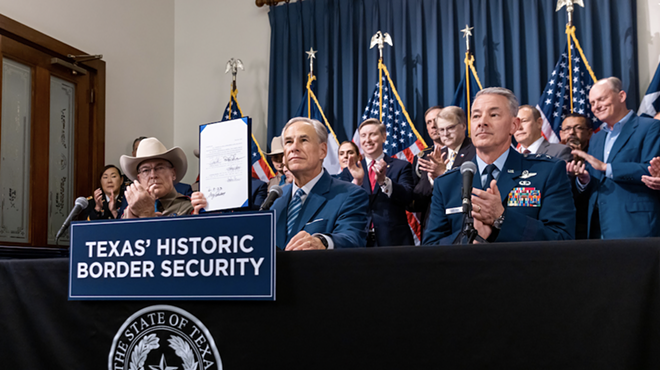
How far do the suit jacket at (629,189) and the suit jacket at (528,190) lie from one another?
5.15 ft

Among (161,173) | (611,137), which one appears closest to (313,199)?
(161,173)

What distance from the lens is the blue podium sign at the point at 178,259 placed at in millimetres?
1328

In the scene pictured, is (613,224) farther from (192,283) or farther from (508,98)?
(192,283)

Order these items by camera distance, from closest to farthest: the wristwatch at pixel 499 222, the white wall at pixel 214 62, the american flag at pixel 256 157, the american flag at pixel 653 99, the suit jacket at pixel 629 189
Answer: the wristwatch at pixel 499 222 < the suit jacket at pixel 629 189 < the american flag at pixel 653 99 < the american flag at pixel 256 157 < the white wall at pixel 214 62

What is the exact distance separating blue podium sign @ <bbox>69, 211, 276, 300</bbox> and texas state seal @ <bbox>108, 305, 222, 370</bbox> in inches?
1.9

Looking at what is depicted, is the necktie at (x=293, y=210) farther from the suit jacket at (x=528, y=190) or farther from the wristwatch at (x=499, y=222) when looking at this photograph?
the wristwatch at (x=499, y=222)

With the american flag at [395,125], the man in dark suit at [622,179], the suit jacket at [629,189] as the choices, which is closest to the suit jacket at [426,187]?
the man in dark suit at [622,179]

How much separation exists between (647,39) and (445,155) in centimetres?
214

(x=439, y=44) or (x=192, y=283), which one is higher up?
(x=439, y=44)

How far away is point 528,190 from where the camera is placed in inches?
86.4

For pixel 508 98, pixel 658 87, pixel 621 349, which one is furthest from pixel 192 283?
pixel 658 87

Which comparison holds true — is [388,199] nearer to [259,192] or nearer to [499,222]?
[259,192]

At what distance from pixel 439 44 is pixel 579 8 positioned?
123cm

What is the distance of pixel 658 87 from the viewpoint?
14.5ft
